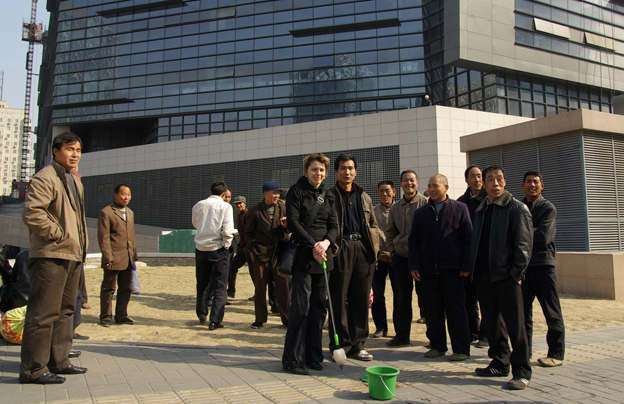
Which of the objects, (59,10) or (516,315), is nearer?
(516,315)

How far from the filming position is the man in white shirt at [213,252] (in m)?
6.30

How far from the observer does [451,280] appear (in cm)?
489

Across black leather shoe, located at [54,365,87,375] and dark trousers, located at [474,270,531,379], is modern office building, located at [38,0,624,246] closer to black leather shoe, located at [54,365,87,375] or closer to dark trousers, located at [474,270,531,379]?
dark trousers, located at [474,270,531,379]

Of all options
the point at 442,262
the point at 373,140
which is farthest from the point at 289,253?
the point at 373,140

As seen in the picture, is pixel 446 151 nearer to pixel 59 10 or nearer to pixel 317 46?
pixel 317 46

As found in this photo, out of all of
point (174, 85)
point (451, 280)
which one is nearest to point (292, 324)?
point (451, 280)

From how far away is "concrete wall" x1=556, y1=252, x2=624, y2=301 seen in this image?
9.20 meters

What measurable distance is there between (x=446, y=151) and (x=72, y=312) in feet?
63.6

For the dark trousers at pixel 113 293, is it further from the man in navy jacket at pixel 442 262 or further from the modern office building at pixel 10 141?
the modern office building at pixel 10 141

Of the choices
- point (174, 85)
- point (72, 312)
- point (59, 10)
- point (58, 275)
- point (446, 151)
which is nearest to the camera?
point (58, 275)

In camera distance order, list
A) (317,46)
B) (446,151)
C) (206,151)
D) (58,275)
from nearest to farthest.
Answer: (58,275)
(446,151)
(206,151)
(317,46)

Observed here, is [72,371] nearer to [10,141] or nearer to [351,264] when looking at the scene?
[351,264]

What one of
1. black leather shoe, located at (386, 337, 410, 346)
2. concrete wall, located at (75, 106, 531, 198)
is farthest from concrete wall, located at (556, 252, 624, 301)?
concrete wall, located at (75, 106, 531, 198)

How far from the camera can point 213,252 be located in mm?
6363
